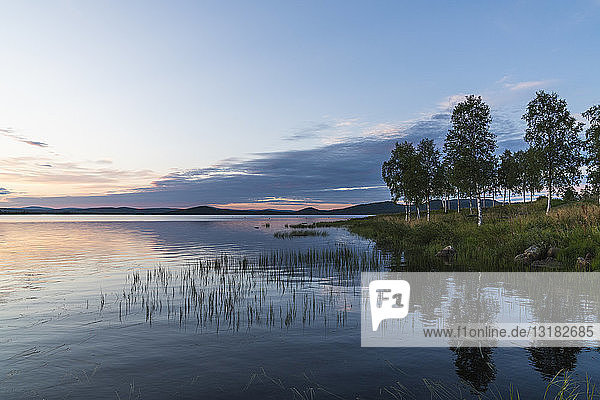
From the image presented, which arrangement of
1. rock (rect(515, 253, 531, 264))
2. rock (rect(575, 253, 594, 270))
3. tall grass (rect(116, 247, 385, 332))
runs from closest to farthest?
1. tall grass (rect(116, 247, 385, 332))
2. rock (rect(575, 253, 594, 270))
3. rock (rect(515, 253, 531, 264))

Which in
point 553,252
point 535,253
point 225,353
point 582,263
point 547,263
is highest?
point 553,252

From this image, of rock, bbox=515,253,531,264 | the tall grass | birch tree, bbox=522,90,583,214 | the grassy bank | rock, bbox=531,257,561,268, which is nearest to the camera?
the tall grass

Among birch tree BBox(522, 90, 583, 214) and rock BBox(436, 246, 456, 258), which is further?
birch tree BBox(522, 90, 583, 214)

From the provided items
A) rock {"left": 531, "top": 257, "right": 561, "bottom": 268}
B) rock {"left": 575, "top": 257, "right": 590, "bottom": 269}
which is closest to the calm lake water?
rock {"left": 531, "top": 257, "right": 561, "bottom": 268}

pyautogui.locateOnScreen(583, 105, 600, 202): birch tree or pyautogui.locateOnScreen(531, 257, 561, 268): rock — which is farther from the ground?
pyautogui.locateOnScreen(583, 105, 600, 202): birch tree

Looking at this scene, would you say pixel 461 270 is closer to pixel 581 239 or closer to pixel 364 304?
pixel 581 239

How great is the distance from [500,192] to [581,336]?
109 m

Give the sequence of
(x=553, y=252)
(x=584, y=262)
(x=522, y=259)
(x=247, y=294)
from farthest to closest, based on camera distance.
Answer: (x=522, y=259)
(x=553, y=252)
(x=584, y=262)
(x=247, y=294)

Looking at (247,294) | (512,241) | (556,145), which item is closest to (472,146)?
(556,145)

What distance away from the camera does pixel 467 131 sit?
53.8 metres

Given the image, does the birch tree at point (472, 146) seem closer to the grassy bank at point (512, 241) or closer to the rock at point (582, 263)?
the grassy bank at point (512, 241)

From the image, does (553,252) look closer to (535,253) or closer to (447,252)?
(535,253)

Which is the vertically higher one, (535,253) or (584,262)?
(535,253)

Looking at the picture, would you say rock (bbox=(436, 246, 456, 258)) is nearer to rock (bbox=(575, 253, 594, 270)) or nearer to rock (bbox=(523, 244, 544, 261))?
rock (bbox=(523, 244, 544, 261))
